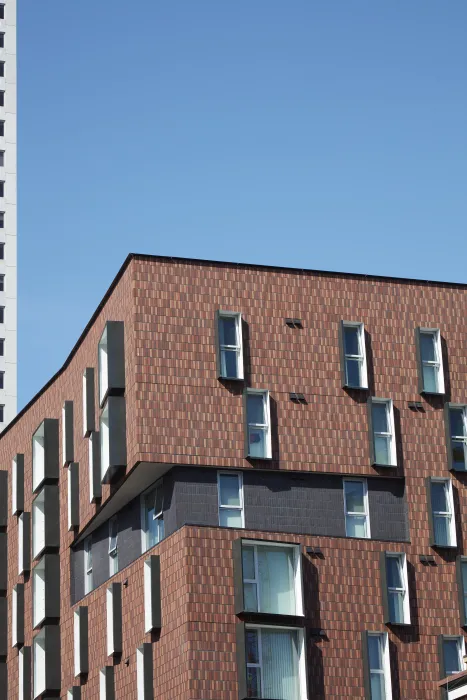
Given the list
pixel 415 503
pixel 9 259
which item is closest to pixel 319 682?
pixel 415 503

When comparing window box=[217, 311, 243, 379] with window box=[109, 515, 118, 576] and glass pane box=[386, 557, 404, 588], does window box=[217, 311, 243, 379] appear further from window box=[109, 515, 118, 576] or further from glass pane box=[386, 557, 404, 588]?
glass pane box=[386, 557, 404, 588]

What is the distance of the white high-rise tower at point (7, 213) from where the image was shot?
11706 centimetres

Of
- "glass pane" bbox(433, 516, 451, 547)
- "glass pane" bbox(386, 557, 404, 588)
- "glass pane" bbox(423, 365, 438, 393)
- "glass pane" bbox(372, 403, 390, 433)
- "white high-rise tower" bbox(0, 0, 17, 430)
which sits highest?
"white high-rise tower" bbox(0, 0, 17, 430)

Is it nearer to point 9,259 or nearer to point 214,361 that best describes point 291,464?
point 214,361

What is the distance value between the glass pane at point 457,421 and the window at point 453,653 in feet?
23.8

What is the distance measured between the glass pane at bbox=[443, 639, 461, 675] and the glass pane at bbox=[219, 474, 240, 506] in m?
8.32

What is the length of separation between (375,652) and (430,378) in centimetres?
1002

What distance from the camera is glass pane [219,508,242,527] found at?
5025cm

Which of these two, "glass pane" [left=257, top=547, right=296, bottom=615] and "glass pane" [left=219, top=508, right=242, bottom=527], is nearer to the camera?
"glass pane" [left=257, top=547, right=296, bottom=615]

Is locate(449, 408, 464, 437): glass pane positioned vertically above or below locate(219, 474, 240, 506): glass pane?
above

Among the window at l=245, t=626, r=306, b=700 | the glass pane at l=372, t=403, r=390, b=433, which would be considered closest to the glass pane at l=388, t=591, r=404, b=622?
the window at l=245, t=626, r=306, b=700

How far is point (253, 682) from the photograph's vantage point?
47.7 metres

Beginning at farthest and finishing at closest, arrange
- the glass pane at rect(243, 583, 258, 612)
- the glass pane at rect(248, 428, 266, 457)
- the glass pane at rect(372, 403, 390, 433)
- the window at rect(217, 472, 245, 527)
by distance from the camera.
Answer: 1. the glass pane at rect(372, 403, 390, 433)
2. the glass pane at rect(248, 428, 266, 457)
3. the window at rect(217, 472, 245, 527)
4. the glass pane at rect(243, 583, 258, 612)

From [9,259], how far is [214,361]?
71474mm
